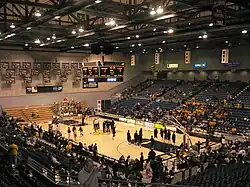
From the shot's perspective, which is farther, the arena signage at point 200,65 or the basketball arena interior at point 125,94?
the arena signage at point 200,65

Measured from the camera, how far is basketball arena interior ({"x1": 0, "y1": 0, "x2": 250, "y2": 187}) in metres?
12.8

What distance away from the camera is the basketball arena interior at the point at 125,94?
12766 millimetres

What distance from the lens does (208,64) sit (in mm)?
33625

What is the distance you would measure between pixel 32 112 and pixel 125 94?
12722 millimetres

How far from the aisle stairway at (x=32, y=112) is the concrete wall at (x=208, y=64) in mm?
15317

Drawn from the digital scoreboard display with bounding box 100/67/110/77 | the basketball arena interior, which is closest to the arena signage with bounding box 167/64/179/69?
the basketball arena interior

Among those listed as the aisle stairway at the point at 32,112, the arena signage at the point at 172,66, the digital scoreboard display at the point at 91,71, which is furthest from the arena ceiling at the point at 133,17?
the aisle stairway at the point at 32,112

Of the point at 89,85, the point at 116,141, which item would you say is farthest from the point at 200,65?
the point at 116,141

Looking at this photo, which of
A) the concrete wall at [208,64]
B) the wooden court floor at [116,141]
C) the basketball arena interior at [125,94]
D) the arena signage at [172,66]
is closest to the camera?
the basketball arena interior at [125,94]

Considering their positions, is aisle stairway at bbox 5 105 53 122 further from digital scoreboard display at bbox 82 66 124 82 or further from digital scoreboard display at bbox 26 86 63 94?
digital scoreboard display at bbox 82 66 124 82

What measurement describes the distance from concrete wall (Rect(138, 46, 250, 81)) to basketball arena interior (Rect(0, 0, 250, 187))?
0.40 ft

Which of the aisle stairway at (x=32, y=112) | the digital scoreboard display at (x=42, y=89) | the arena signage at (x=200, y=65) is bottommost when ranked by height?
the aisle stairway at (x=32, y=112)

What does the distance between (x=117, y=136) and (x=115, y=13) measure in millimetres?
12666

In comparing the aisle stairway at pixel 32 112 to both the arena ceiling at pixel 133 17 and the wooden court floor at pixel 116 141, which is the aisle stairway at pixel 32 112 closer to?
the wooden court floor at pixel 116 141
